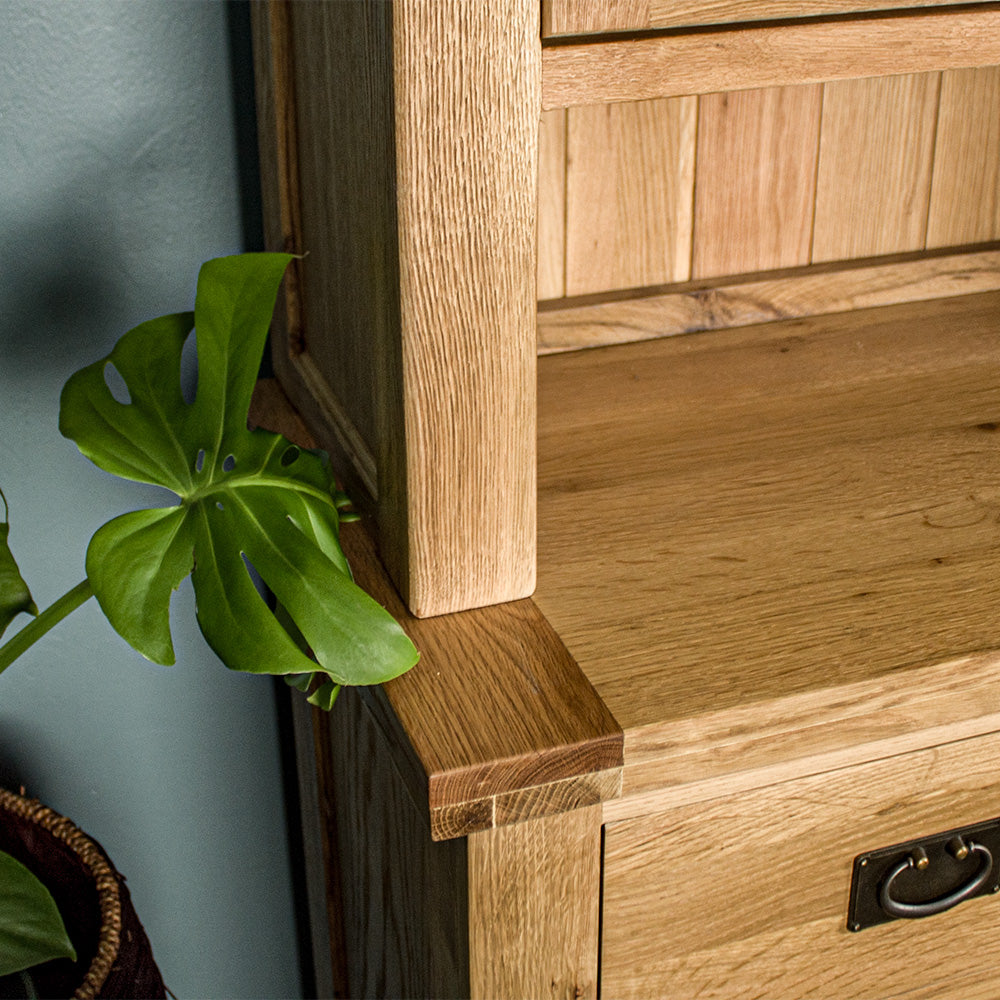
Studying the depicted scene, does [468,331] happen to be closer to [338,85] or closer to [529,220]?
[529,220]

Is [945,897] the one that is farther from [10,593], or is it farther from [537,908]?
[10,593]

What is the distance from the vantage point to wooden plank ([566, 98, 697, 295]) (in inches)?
42.9

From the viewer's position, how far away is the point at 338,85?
74 cm

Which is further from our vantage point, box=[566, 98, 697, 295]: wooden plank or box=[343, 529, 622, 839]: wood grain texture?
box=[566, 98, 697, 295]: wooden plank

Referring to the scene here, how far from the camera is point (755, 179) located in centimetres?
115

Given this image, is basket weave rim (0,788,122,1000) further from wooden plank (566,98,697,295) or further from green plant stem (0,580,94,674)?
wooden plank (566,98,697,295)

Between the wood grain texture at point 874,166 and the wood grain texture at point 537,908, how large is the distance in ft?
2.40

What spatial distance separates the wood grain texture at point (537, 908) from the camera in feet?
2.17

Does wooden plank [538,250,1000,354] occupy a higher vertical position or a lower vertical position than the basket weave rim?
higher

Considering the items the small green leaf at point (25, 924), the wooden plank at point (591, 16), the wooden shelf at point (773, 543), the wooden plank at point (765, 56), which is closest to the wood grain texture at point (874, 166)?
the wooden shelf at point (773, 543)

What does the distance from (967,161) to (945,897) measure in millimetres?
745

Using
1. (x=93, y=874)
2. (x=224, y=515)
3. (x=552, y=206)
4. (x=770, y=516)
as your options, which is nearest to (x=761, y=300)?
(x=552, y=206)

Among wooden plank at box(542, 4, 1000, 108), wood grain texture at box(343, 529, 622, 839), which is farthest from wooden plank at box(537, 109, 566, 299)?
wood grain texture at box(343, 529, 622, 839)

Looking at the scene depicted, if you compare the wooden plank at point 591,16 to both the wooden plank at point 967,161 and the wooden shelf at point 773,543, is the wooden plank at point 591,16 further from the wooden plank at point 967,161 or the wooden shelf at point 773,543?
the wooden plank at point 967,161
